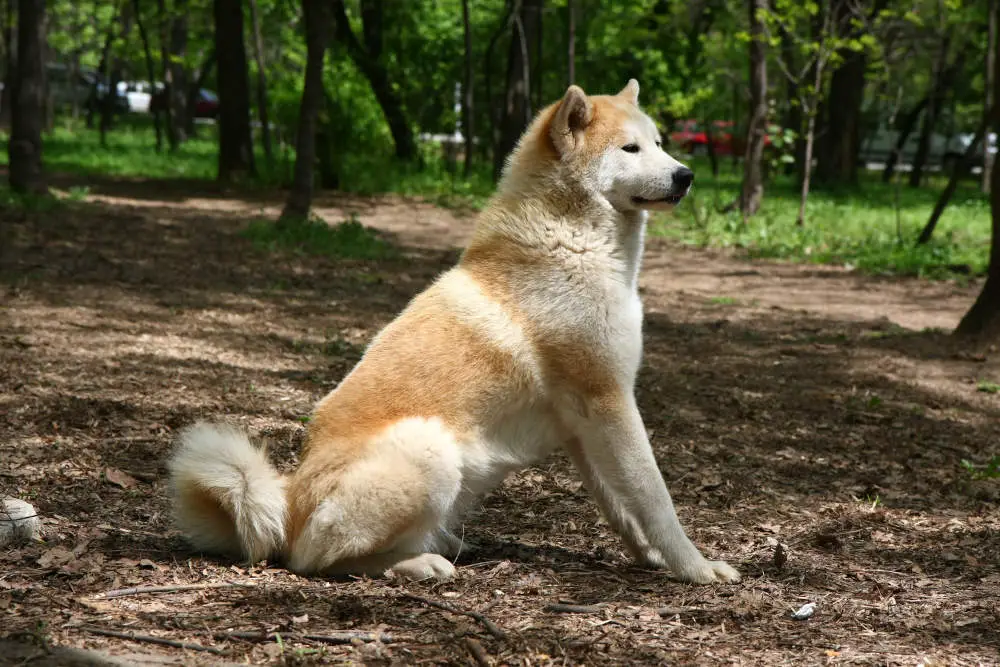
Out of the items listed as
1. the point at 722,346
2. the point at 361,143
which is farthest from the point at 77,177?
the point at 722,346

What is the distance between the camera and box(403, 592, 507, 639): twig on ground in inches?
132

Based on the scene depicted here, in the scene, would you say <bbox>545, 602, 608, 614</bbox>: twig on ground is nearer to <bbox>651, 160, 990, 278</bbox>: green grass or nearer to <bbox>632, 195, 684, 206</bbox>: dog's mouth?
<bbox>632, 195, 684, 206</bbox>: dog's mouth

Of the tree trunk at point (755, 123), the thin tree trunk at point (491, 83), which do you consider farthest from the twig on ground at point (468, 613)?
the thin tree trunk at point (491, 83)

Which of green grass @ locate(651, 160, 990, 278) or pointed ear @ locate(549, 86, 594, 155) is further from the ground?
pointed ear @ locate(549, 86, 594, 155)

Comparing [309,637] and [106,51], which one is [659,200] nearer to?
[309,637]

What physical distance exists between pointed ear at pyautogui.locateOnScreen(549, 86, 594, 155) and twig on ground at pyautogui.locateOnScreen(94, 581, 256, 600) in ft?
6.89

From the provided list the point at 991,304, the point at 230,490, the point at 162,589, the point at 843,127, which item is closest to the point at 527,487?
the point at 230,490

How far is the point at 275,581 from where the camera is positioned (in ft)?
12.5

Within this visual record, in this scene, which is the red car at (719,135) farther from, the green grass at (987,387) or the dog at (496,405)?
the dog at (496,405)

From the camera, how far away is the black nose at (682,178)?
4059 mm

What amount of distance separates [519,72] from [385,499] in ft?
57.9

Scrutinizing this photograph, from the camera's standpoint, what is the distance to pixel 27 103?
12992 millimetres

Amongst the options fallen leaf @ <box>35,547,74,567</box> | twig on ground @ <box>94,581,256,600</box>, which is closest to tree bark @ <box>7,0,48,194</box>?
fallen leaf @ <box>35,547,74,567</box>

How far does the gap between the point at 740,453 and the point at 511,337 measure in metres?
2.55
